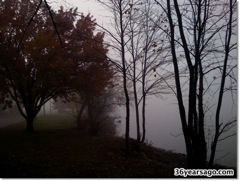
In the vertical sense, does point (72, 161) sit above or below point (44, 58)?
below

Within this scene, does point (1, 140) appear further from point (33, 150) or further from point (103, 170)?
point (103, 170)

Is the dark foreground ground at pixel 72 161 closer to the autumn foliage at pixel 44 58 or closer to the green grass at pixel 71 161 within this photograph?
the green grass at pixel 71 161

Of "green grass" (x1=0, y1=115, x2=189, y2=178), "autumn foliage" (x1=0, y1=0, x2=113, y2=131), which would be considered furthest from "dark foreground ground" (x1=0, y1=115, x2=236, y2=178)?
"autumn foliage" (x1=0, y1=0, x2=113, y2=131)

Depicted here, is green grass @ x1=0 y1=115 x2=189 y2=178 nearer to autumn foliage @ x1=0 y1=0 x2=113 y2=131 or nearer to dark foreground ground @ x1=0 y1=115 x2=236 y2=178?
dark foreground ground @ x1=0 y1=115 x2=236 y2=178

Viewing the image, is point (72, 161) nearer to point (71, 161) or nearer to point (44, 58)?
point (71, 161)

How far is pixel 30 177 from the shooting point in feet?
27.1

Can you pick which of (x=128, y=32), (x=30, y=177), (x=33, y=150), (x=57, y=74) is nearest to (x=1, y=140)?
(x=33, y=150)

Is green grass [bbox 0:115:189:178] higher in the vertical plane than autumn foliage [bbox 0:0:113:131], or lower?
lower

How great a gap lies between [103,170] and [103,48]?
35.5ft

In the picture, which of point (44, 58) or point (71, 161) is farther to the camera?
point (44, 58)

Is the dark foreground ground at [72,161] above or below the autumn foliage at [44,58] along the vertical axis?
below

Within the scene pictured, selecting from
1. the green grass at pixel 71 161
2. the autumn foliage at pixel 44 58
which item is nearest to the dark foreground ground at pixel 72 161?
the green grass at pixel 71 161

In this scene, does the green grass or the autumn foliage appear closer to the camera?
the green grass

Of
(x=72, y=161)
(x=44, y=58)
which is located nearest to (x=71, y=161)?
(x=72, y=161)
